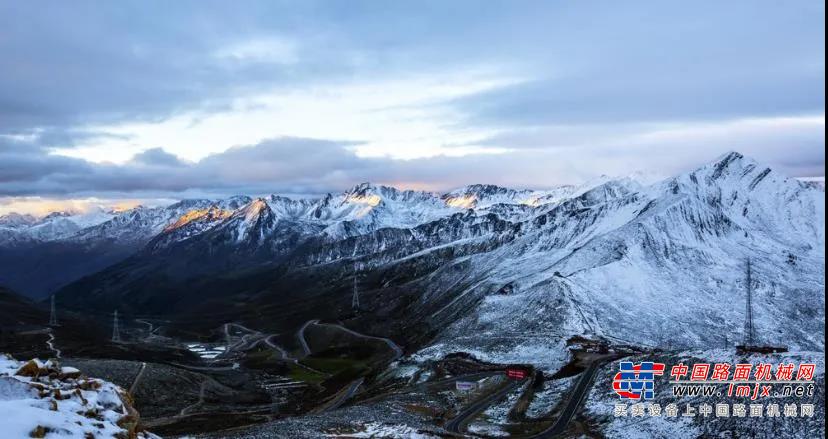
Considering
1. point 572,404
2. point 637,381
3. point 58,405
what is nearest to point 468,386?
point 572,404

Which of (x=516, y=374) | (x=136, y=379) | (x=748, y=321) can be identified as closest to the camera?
(x=516, y=374)

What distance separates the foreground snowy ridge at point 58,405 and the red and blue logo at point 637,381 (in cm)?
5911

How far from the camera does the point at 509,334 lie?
143 m

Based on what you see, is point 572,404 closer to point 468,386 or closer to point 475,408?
point 475,408

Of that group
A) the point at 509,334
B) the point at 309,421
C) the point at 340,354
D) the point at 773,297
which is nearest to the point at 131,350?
the point at 340,354

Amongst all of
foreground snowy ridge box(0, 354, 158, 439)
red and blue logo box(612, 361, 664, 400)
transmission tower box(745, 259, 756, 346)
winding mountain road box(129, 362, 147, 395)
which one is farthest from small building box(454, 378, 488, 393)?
foreground snowy ridge box(0, 354, 158, 439)

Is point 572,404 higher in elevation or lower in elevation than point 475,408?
higher

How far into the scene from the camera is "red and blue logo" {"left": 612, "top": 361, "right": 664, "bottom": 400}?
77688 millimetres

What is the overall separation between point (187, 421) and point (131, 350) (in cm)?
10043

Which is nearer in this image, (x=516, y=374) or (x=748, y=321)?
(x=516, y=374)

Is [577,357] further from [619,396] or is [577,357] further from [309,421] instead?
[309,421]

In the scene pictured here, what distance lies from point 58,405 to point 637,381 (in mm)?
68211

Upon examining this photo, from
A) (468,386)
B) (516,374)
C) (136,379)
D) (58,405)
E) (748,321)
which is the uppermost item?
(58,405)

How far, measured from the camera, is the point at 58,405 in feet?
121
